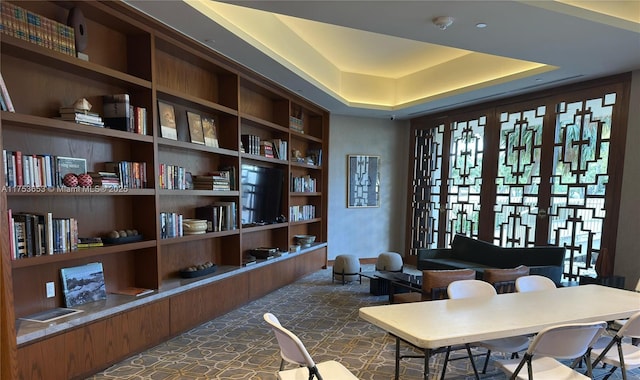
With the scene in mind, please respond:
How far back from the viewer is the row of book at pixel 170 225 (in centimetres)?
349

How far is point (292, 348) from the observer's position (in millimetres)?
1842

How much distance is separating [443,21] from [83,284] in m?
3.82

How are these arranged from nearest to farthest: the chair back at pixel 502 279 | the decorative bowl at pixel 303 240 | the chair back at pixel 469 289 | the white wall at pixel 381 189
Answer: the chair back at pixel 469 289
the chair back at pixel 502 279
the decorative bowl at pixel 303 240
the white wall at pixel 381 189

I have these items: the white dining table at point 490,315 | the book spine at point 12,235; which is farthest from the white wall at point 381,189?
the book spine at point 12,235

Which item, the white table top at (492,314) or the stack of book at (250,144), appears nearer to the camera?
the white table top at (492,314)

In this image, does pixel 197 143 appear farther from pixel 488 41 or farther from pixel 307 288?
pixel 488 41

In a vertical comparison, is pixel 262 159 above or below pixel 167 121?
below

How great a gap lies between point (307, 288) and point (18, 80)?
168 inches

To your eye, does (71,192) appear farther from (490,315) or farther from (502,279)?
(502,279)

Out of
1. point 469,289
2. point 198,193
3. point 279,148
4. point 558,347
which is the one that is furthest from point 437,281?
point 279,148

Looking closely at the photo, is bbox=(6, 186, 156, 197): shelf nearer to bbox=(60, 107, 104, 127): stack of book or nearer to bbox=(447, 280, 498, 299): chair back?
bbox=(60, 107, 104, 127): stack of book

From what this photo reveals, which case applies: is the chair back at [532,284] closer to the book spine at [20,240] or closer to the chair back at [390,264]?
the chair back at [390,264]

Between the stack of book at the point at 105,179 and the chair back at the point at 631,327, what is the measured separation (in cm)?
388

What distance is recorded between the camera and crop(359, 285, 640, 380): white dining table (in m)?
1.92
